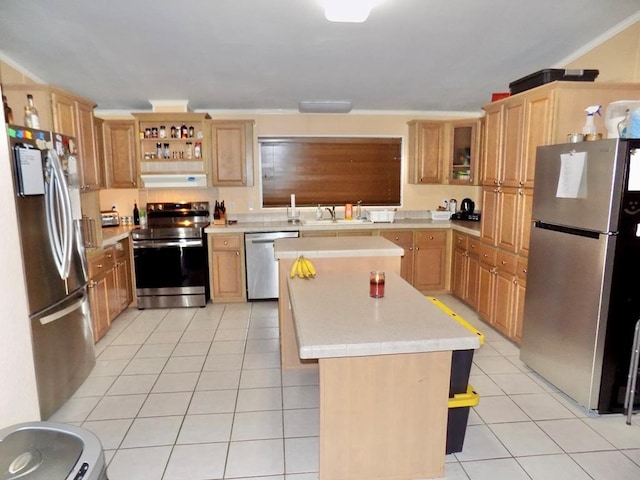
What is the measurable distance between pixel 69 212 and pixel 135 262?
6.22 ft

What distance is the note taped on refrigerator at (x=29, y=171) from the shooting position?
218cm

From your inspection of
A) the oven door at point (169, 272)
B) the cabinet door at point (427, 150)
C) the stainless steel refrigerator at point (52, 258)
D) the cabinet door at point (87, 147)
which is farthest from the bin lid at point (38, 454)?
the cabinet door at point (427, 150)

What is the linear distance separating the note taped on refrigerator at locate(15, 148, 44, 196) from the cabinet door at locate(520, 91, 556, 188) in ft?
11.1

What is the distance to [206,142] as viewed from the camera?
468cm

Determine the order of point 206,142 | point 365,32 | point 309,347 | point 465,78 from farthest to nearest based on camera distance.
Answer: point 206,142
point 465,78
point 365,32
point 309,347

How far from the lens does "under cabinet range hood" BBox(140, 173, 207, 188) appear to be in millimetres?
4602

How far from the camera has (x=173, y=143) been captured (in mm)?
4684

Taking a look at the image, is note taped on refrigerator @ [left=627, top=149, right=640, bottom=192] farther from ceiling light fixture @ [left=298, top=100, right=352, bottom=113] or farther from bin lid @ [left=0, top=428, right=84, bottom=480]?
ceiling light fixture @ [left=298, top=100, right=352, bottom=113]

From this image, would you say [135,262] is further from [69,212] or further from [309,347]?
[309,347]

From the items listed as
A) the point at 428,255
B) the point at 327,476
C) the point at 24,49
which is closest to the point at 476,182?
the point at 428,255

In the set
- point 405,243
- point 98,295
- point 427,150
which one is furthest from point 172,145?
point 427,150

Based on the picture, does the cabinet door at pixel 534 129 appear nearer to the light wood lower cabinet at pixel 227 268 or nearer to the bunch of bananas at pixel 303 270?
the bunch of bananas at pixel 303 270

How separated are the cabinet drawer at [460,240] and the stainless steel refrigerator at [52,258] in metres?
3.70

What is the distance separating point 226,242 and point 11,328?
2752 mm
